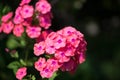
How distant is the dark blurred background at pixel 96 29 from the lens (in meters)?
6.83

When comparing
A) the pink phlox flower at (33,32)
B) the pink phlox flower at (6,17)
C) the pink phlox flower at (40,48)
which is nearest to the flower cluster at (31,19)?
the pink phlox flower at (33,32)

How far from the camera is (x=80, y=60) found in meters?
4.27

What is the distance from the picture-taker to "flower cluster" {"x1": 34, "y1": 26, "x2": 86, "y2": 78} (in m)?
4.13

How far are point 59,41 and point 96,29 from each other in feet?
13.6

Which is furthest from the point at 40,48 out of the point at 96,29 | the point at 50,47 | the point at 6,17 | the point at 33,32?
the point at 96,29

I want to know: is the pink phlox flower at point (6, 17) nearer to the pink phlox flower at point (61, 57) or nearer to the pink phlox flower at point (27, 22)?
the pink phlox flower at point (27, 22)

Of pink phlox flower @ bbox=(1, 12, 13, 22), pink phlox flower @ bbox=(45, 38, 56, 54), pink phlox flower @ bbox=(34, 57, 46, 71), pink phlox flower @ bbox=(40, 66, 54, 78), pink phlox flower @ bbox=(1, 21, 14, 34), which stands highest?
pink phlox flower @ bbox=(45, 38, 56, 54)

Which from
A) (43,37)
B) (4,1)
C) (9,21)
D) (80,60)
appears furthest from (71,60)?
(4,1)

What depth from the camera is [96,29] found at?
823 cm

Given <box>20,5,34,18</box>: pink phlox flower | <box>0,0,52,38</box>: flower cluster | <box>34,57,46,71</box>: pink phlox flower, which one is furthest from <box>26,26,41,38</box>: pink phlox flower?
<box>34,57,46,71</box>: pink phlox flower

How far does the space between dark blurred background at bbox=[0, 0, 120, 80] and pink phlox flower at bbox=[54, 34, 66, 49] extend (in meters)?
2.05

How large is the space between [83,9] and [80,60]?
3.07 meters

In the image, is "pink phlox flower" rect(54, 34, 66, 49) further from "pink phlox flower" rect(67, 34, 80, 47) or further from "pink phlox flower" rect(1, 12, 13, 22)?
"pink phlox flower" rect(1, 12, 13, 22)

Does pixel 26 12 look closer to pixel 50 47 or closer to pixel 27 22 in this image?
pixel 27 22
